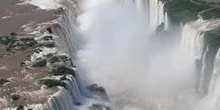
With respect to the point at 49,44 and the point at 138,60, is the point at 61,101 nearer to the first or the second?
the point at 49,44

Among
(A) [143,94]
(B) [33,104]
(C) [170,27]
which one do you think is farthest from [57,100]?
(C) [170,27]

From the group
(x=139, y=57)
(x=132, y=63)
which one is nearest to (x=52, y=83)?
(x=132, y=63)

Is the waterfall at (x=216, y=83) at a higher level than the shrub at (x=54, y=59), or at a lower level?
lower

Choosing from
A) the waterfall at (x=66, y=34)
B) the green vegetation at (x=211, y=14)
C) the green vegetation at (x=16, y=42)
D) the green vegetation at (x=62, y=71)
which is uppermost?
the waterfall at (x=66, y=34)

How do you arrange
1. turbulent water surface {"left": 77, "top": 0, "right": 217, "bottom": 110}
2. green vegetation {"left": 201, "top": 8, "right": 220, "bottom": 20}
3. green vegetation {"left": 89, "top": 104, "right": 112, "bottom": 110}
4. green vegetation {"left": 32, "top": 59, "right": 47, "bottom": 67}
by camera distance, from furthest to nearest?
1. green vegetation {"left": 201, "top": 8, "right": 220, "bottom": 20}
2. turbulent water surface {"left": 77, "top": 0, "right": 217, "bottom": 110}
3. green vegetation {"left": 32, "top": 59, "right": 47, "bottom": 67}
4. green vegetation {"left": 89, "top": 104, "right": 112, "bottom": 110}

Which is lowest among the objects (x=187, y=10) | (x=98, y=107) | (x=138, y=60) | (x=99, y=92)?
(x=98, y=107)

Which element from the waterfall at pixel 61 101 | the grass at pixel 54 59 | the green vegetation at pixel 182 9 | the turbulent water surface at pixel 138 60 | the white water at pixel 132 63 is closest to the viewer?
the waterfall at pixel 61 101

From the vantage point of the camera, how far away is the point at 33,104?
35.3m

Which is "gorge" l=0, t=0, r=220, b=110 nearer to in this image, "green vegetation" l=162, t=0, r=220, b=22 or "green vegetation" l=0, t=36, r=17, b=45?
"green vegetation" l=162, t=0, r=220, b=22

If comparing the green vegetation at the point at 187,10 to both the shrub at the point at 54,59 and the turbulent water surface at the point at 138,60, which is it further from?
the shrub at the point at 54,59

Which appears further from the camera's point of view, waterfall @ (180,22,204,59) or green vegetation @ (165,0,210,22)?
green vegetation @ (165,0,210,22)

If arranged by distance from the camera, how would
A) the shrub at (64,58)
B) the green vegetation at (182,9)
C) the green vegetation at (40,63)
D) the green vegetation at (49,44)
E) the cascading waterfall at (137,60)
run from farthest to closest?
the green vegetation at (182,9) → the green vegetation at (49,44) → the shrub at (64,58) → the green vegetation at (40,63) → the cascading waterfall at (137,60)

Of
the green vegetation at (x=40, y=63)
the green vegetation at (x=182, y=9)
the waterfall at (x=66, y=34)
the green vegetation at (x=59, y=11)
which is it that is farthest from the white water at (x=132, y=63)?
the green vegetation at (x=40, y=63)

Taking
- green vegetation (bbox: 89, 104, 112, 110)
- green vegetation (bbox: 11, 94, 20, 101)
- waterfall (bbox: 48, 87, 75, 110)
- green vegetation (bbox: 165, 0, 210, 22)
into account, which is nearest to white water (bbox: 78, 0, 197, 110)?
green vegetation (bbox: 89, 104, 112, 110)
